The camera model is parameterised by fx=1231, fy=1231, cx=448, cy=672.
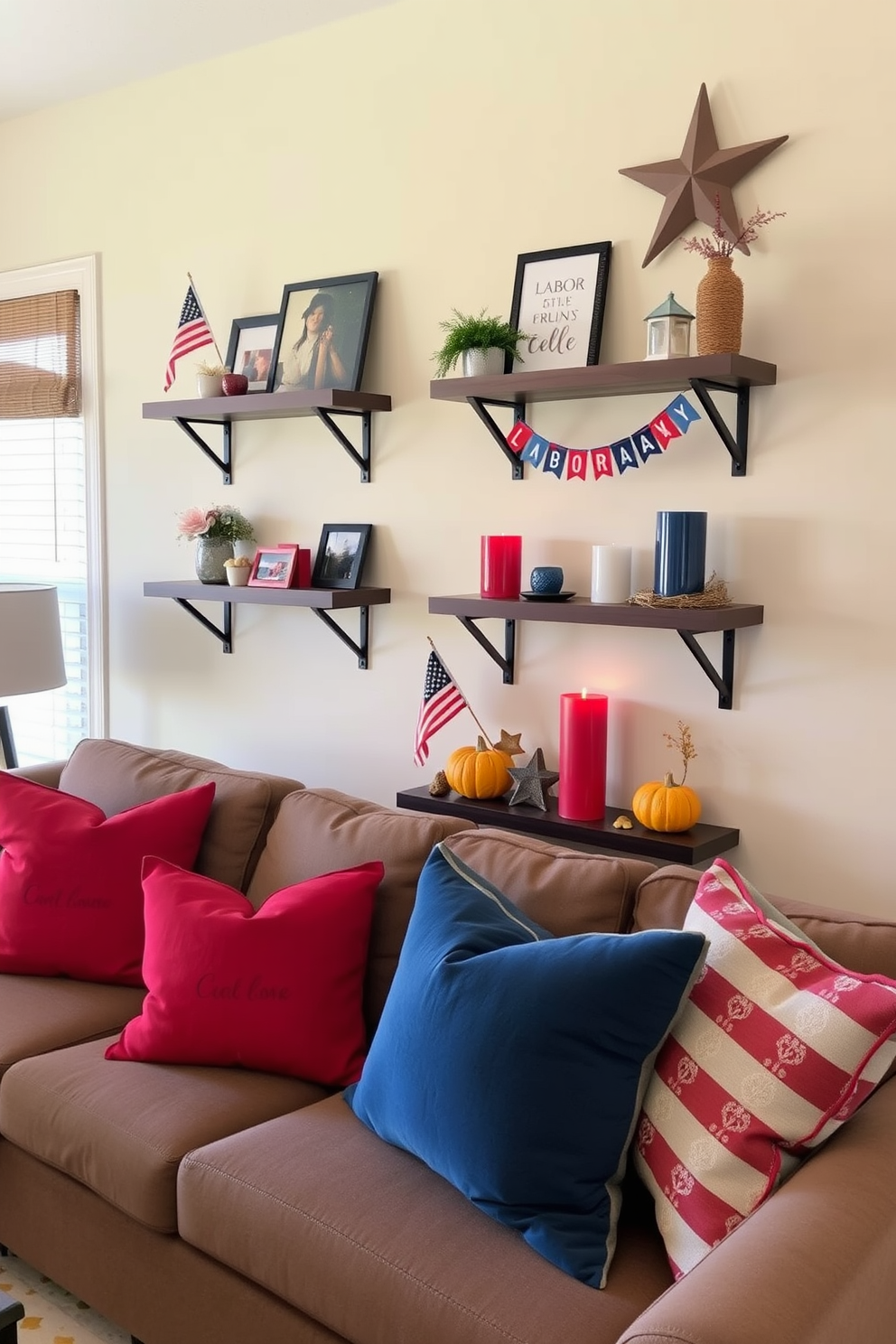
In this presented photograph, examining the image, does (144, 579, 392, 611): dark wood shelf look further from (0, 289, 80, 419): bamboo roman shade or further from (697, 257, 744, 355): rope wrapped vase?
(697, 257, 744, 355): rope wrapped vase

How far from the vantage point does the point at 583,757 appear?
257 cm

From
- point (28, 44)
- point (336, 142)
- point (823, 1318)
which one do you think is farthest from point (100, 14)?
point (823, 1318)

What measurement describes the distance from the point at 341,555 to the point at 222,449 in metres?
0.56

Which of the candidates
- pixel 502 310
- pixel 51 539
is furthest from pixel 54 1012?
pixel 51 539

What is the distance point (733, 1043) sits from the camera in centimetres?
156

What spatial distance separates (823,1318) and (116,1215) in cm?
113

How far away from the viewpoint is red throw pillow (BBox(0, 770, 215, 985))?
7.97 feet

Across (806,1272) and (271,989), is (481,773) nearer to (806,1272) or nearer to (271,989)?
(271,989)

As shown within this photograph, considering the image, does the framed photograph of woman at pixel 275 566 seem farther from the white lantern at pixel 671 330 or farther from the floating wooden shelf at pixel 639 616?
the white lantern at pixel 671 330

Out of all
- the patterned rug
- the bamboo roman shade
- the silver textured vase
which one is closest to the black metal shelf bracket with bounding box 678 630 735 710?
the silver textured vase

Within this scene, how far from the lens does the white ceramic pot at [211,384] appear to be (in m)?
3.19

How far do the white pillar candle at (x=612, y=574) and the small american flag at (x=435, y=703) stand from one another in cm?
42

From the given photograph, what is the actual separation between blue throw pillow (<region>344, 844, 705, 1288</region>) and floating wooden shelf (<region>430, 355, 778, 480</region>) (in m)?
1.13

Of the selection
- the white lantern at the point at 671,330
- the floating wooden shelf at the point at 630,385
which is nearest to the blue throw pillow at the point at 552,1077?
the floating wooden shelf at the point at 630,385
